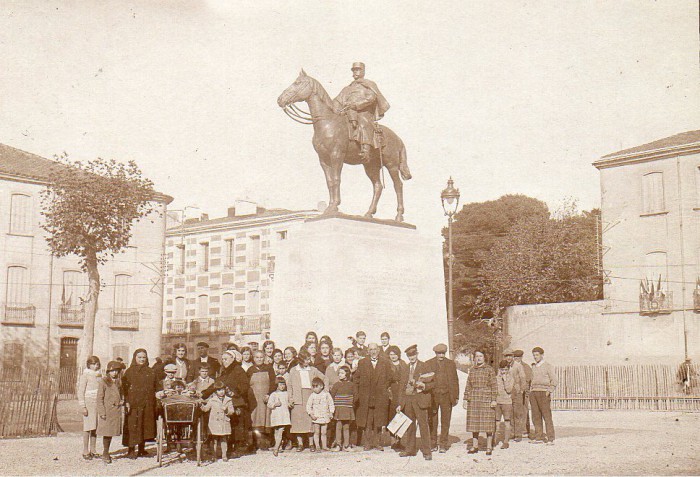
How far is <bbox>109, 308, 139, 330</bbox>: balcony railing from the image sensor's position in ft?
133

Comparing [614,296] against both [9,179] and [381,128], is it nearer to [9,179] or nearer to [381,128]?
[381,128]

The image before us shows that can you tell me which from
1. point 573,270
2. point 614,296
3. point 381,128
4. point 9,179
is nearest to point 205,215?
point 9,179

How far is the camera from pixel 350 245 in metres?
15.2

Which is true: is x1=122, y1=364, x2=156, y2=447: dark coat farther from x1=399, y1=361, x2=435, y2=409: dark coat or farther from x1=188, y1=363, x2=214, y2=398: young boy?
x1=399, y1=361, x2=435, y2=409: dark coat

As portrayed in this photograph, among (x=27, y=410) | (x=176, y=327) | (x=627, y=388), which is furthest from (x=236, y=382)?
(x=176, y=327)

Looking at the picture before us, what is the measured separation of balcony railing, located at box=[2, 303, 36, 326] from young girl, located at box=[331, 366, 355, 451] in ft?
94.0

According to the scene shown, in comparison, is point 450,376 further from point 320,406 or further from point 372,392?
point 320,406

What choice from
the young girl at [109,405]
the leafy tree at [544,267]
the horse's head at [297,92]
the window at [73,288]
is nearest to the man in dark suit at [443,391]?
the young girl at [109,405]

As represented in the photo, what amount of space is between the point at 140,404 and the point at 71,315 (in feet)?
97.3

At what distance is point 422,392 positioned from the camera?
1089 centimetres

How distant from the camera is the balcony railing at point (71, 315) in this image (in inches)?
1508

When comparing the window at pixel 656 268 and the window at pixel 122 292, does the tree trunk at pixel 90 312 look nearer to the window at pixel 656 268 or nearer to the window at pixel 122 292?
the window at pixel 122 292

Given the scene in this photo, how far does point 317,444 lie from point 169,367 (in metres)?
2.23

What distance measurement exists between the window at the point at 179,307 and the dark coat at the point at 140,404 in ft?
154
